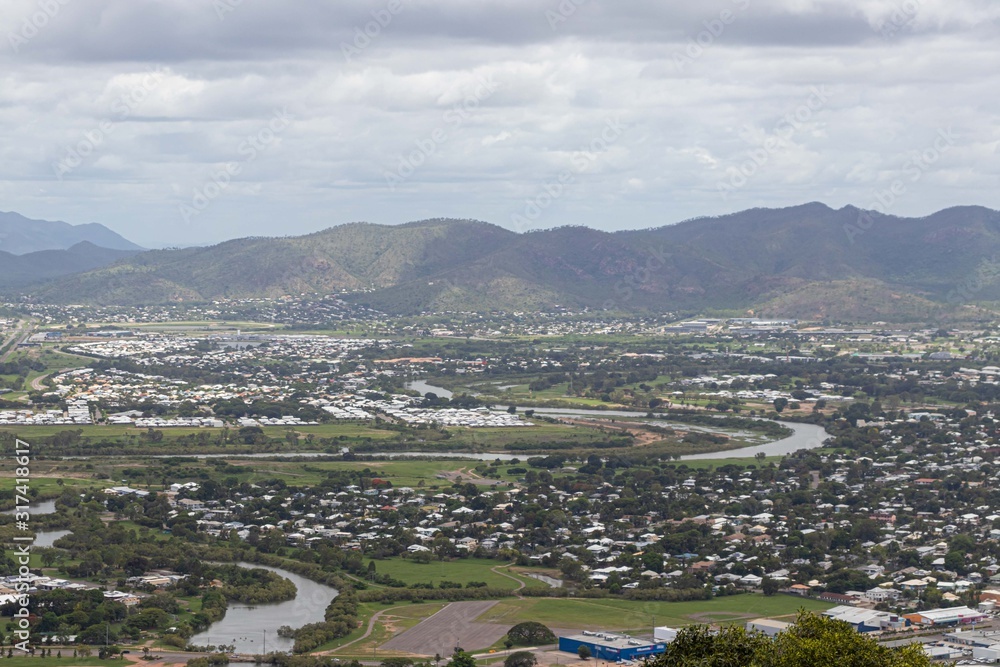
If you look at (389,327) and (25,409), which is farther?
(389,327)

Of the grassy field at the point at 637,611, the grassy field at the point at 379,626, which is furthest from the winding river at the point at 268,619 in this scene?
the grassy field at the point at 637,611

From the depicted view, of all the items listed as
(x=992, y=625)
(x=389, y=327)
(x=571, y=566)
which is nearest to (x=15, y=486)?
(x=571, y=566)

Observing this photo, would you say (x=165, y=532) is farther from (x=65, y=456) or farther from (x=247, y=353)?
(x=247, y=353)

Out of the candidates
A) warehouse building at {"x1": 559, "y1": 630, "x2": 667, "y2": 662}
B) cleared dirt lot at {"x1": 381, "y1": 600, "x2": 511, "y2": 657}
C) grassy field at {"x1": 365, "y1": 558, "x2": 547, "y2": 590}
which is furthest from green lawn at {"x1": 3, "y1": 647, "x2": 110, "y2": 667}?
grassy field at {"x1": 365, "y1": 558, "x2": 547, "y2": 590}

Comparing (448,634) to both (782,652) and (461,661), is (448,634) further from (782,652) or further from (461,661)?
(782,652)

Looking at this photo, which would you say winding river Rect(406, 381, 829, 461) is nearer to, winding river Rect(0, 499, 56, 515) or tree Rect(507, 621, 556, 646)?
winding river Rect(0, 499, 56, 515)
